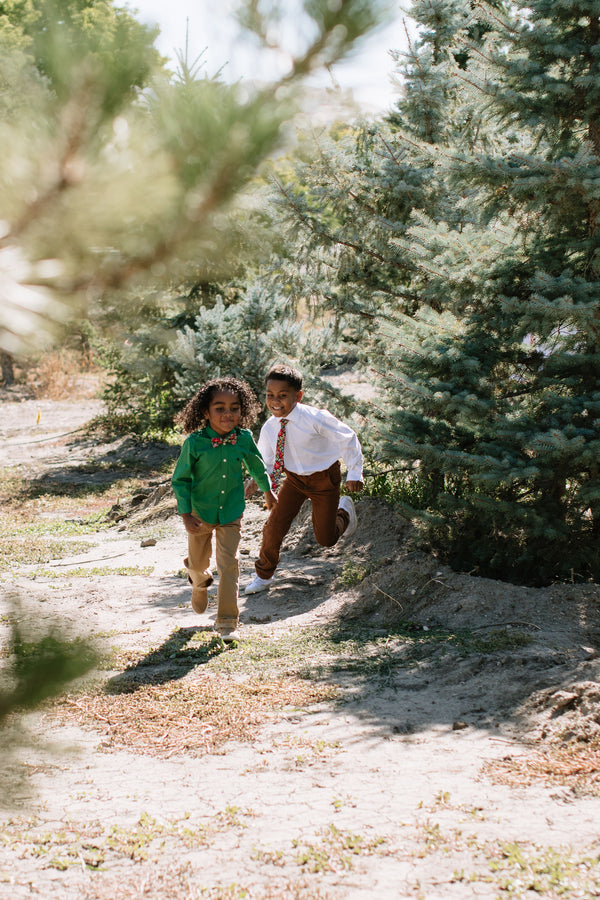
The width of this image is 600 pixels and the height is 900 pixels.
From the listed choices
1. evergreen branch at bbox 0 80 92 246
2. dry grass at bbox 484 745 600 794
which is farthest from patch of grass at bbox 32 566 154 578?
evergreen branch at bbox 0 80 92 246

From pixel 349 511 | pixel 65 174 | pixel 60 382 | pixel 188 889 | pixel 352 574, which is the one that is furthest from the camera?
pixel 60 382

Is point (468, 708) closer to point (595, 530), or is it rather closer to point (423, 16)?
point (595, 530)

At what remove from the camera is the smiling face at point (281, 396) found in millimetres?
5523

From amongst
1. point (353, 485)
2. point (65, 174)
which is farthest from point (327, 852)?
point (353, 485)

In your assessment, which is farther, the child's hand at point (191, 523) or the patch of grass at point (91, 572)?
the patch of grass at point (91, 572)

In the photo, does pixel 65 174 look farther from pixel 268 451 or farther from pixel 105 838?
pixel 268 451

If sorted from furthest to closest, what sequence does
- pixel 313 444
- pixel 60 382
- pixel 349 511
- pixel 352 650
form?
pixel 60 382
pixel 349 511
pixel 313 444
pixel 352 650

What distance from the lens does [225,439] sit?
16.3 ft

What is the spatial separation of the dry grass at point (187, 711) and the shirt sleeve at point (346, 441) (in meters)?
1.93

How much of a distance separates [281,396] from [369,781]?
119 inches

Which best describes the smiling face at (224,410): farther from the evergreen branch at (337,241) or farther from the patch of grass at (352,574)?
the evergreen branch at (337,241)

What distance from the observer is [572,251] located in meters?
5.29

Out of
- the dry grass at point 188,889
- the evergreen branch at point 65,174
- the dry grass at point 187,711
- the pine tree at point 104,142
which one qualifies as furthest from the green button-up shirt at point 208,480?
the evergreen branch at point 65,174

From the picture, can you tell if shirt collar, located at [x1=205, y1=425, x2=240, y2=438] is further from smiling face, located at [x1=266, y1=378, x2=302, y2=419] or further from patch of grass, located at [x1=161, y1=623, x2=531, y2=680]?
patch of grass, located at [x1=161, y1=623, x2=531, y2=680]
